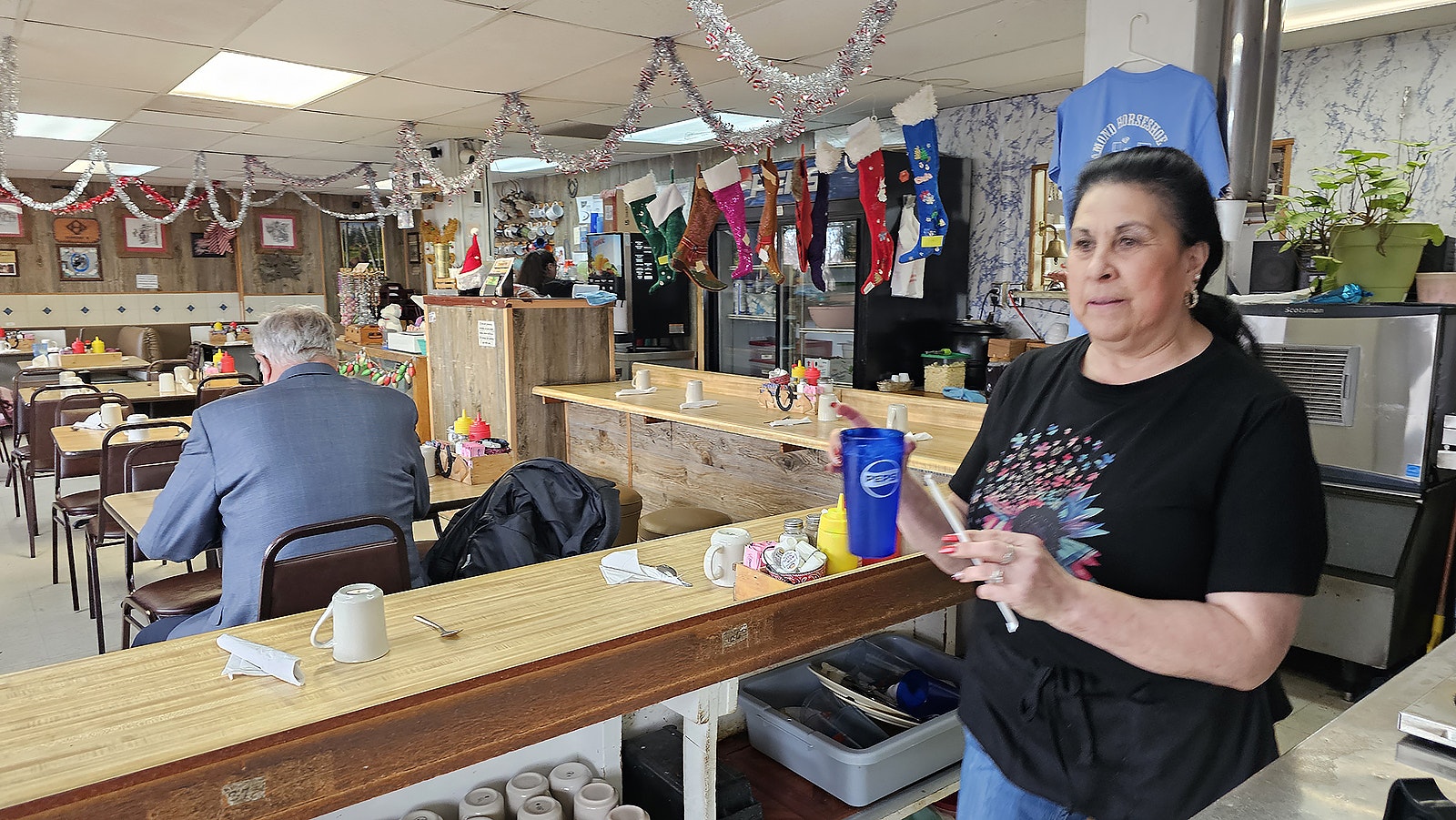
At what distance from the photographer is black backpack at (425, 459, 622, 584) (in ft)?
8.00

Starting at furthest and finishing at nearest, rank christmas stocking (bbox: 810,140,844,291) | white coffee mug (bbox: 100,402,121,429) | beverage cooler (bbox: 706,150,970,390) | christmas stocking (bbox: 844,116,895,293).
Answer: beverage cooler (bbox: 706,150,970,390) < christmas stocking (bbox: 810,140,844,291) < christmas stocking (bbox: 844,116,895,293) < white coffee mug (bbox: 100,402,121,429)

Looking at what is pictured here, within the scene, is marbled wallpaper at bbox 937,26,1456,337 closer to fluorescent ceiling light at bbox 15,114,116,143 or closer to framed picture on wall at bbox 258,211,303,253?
fluorescent ceiling light at bbox 15,114,116,143

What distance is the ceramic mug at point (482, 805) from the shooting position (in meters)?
1.61

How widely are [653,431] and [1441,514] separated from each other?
350 cm

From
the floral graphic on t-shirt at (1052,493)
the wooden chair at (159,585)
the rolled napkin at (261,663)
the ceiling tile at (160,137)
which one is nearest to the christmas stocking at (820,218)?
the wooden chair at (159,585)

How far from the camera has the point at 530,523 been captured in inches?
97.7

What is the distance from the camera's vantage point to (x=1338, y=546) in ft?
11.7

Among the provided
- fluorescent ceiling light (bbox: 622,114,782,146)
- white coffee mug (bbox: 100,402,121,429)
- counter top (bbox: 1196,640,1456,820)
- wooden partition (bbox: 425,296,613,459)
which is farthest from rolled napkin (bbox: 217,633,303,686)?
fluorescent ceiling light (bbox: 622,114,782,146)

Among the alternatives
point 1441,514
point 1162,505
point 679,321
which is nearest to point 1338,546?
point 1441,514

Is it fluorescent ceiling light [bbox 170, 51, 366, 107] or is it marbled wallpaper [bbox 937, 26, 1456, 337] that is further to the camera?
fluorescent ceiling light [bbox 170, 51, 366, 107]

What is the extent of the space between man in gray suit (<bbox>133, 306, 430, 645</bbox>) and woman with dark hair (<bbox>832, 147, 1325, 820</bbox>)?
1.73 meters

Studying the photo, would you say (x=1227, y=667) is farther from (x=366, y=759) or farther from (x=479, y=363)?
(x=479, y=363)

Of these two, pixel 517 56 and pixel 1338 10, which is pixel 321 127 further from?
pixel 1338 10

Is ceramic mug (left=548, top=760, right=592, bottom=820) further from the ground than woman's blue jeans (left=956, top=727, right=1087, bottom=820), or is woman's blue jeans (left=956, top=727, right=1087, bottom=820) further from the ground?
woman's blue jeans (left=956, top=727, right=1087, bottom=820)
